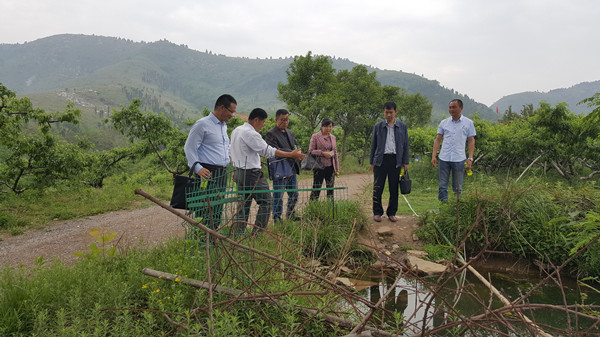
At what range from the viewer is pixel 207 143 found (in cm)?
391

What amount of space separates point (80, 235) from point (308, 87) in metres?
14.8

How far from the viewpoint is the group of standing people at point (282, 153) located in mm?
3834

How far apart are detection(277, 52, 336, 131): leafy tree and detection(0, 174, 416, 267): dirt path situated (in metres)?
11.8

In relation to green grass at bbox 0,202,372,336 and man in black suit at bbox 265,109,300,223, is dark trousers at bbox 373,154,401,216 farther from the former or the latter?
green grass at bbox 0,202,372,336

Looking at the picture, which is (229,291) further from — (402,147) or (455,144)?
(455,144)

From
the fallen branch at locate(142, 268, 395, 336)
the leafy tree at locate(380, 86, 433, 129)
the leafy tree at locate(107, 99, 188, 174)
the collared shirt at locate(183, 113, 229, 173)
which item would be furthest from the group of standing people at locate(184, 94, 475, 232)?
the leafy tree at locate(380, 86, 433, 129)

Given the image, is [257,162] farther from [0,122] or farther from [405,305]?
[0,122]

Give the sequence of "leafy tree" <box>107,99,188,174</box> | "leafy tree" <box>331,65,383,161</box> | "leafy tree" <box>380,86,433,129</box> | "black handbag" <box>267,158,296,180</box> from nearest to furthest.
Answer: "black handbag" <box>267,158,296,180</box> → "leafy tree" <box>107,99,188,174</box> → "leafy tree" <box>331,65,383,161</box> → "leafy tree" <box>380,86,433,129</box>

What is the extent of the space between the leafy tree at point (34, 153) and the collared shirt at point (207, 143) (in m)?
5.28

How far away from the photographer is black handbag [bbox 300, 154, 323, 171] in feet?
18.1

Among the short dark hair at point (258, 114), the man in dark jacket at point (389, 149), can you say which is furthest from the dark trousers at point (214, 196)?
the man in dark jacket at point (389, 149)

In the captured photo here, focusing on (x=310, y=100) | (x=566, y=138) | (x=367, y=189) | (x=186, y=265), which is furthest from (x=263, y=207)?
(x=310, y=100)

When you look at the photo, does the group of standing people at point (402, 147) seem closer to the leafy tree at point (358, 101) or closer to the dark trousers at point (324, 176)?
the dark trousers at point (324, 176)

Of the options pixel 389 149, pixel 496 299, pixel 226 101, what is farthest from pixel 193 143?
pixel 496 299
